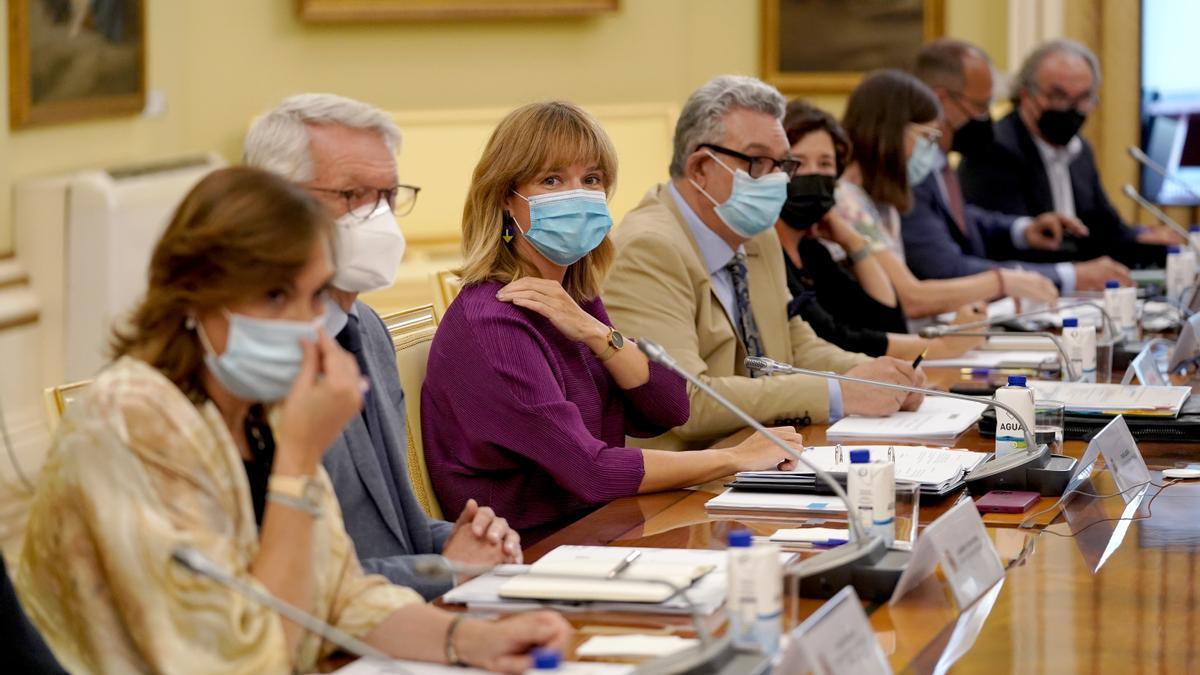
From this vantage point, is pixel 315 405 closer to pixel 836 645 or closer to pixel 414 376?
pixel 836 645

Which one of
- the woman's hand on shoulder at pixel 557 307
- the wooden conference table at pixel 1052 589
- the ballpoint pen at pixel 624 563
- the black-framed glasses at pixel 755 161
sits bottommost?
the wooden conference table at pixel 1052 589

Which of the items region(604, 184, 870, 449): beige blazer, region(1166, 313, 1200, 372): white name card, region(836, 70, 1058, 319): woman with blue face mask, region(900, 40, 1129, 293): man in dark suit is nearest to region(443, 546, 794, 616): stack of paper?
region(604, 184, 870, 449): beige blazer

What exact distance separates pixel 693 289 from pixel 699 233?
0.20 metres

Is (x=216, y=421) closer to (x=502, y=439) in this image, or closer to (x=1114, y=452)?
(x=502, y=439)

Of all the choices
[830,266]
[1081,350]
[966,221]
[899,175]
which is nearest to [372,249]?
[1081,350]

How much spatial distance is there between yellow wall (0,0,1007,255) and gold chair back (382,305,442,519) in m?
2.80

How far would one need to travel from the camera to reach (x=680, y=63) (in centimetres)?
703

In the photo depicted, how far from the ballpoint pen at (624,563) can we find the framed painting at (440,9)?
4.62 m

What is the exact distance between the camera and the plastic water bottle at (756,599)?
1562mm

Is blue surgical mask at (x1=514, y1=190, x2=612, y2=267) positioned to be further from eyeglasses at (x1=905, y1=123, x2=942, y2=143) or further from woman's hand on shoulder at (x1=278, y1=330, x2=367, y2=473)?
eyeglasses at (x1=905, y1=123, x2=942, y2=143)

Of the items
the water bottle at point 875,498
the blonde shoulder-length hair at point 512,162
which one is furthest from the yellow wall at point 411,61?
the water bottle at point 875,498

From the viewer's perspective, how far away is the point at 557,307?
104 inches

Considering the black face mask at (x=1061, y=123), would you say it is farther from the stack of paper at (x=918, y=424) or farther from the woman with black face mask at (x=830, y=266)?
the stack of paper at (x=918, y=424)

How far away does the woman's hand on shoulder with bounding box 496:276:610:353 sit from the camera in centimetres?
260
